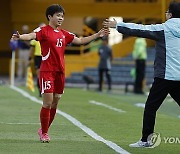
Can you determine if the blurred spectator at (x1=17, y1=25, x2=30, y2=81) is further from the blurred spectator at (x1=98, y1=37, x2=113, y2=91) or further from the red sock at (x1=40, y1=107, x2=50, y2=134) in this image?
the red sock at (x1=40, y1=107, x2=50, y2=134)

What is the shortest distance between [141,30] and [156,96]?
0.97 metres

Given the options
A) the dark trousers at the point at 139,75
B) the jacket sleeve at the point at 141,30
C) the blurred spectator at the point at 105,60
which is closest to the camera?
the jacket sleeve at the point at 141,30

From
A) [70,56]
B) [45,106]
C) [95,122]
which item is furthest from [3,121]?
[70,56]

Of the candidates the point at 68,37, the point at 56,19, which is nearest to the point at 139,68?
the point at 68,37

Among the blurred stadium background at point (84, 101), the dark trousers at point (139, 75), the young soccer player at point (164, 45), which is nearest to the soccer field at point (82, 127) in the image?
the blurred stadium background at point (84, 101)

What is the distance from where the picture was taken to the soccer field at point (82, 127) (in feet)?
32.6

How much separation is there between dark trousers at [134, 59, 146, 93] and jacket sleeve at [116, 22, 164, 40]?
52.2 feet

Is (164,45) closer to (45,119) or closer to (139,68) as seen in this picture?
(45,119)

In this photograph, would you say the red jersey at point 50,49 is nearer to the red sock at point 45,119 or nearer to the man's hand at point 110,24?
the red sock at point 45,119

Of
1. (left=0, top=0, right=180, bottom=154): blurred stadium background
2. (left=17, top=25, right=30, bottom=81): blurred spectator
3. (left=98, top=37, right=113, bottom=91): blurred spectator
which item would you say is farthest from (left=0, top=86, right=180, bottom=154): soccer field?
(left=17, top=25, right=30, bottom=81): blurred spectator

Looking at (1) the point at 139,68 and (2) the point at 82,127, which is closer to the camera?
(2) the point at 82,127

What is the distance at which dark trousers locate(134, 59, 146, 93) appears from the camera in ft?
84.4

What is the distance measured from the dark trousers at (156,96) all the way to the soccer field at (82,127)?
1.11 feet

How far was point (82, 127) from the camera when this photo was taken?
41.9 ft
